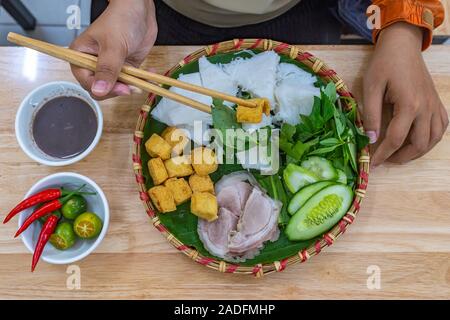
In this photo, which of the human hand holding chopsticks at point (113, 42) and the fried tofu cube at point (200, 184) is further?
the fried tofu cube at point (200, 184)

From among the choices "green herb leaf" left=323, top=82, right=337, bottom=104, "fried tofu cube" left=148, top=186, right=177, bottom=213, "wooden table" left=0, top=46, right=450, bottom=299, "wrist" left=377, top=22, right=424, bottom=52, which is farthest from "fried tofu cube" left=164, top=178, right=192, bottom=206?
"wrist" left=377, top=22, right=424, bottom=52

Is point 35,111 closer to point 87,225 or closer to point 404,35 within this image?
point 87,225

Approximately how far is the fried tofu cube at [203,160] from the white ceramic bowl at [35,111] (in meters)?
0.29

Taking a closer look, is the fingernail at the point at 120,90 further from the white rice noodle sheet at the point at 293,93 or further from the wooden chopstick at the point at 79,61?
the white rice noodle sheet at the point at 293,93

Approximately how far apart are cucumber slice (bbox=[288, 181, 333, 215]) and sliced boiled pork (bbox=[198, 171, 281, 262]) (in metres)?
0.04

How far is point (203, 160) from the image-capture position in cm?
133

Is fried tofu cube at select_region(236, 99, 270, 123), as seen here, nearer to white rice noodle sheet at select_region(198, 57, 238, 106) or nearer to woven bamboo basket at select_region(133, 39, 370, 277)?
white rice noodle sheet at select_region(198, 57, 238, 106)

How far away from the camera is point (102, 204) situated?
4.35 ft

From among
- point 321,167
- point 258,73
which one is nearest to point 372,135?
point 321,167

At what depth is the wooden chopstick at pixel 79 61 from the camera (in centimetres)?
108

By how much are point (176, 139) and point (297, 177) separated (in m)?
0.38

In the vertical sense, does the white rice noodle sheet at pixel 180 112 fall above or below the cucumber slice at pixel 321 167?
above

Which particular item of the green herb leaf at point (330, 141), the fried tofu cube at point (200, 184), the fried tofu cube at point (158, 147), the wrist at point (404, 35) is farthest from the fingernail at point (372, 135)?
the fried tofu cube at point (158, 147)
